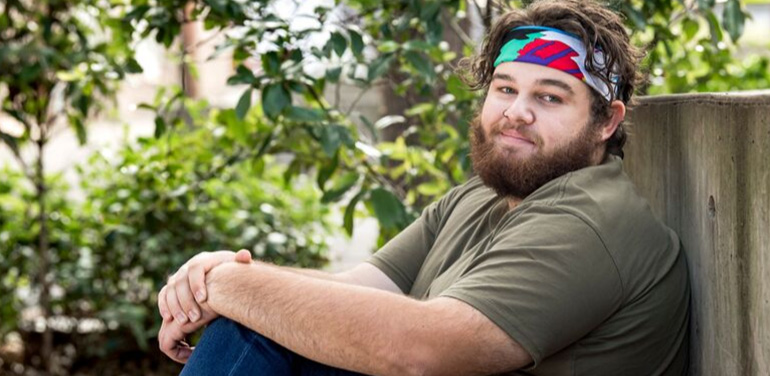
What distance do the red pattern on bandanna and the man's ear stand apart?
0.13 meters

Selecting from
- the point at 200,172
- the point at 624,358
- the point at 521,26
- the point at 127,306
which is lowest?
the point at 127,306

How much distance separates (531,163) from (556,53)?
244 mm

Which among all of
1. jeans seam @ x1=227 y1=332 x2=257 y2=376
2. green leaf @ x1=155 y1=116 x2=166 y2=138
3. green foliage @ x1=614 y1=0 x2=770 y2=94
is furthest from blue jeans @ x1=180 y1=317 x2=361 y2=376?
green leaf @ x1=155 y1=116 x2=166 y2=138

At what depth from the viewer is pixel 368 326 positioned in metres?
2.29

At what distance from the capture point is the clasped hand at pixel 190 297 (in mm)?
2674

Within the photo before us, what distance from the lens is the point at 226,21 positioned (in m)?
3.99

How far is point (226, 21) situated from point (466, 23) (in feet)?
4.43

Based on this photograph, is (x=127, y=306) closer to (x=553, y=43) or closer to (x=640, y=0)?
(x=640, y=0)

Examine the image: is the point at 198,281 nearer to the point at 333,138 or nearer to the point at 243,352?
the point at 243,352

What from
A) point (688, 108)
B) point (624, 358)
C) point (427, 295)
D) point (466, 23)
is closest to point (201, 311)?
point (427, 295)

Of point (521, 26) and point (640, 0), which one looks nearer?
point (521, 26)

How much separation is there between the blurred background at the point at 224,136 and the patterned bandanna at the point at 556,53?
584 millimetres

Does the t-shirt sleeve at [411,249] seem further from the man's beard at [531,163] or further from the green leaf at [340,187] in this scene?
the green leaf at [340,187]

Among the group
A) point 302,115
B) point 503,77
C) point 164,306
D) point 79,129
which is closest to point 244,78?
point 302,115
